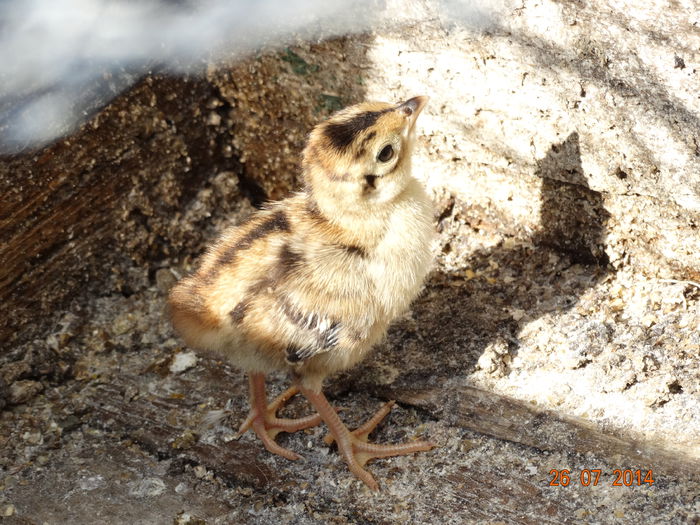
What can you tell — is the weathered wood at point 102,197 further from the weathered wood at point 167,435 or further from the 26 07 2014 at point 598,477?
the 26 07 2014 at point 598,477

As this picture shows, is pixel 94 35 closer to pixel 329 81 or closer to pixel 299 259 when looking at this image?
pixel 329 81

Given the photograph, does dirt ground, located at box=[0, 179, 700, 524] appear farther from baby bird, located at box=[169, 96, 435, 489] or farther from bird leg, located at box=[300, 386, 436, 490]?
baby bird, located at box=[169, 96, 435, 489]

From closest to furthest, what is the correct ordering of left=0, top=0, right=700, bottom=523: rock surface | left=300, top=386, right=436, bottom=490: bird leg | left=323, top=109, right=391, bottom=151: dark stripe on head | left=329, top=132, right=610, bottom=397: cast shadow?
1. left=323, top=109, right=391, bottom=151: dark stripe on head
2. left=0, top=0, right=700, bottom=523: rock surface
3. left=300, top=386, right=436, bottom=490: bird leg
4. left=329, top=132, right=610, bottom=397: cast shadow

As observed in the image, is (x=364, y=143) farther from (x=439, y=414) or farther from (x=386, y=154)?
(x=439, y=414)

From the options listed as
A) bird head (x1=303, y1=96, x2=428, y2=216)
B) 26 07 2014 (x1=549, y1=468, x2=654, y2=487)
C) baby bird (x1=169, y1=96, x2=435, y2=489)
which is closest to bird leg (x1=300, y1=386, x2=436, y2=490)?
baby bird (x1=169, y1=96, x2=435, y2=489)

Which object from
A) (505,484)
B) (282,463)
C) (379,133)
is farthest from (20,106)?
(505,484)
